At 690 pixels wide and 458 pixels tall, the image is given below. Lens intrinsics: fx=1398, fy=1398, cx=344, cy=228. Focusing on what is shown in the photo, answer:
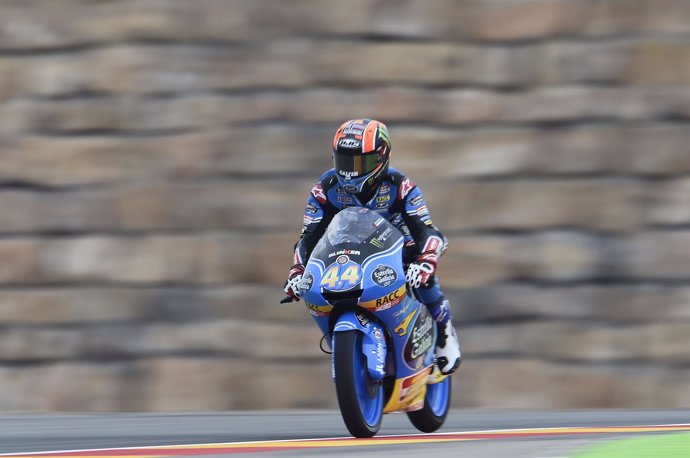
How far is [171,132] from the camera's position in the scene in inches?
484

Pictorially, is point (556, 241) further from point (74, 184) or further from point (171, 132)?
point (74, 184)

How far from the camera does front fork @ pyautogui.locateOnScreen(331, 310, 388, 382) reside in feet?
25.4

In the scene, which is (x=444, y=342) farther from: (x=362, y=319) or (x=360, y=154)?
(x=360, y=154)

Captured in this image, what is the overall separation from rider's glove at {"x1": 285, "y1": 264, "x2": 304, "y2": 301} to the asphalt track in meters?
0.85

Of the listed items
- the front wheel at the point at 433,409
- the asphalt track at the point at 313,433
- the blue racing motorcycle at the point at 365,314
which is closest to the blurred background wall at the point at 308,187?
the asphalt track at the point at 313,433

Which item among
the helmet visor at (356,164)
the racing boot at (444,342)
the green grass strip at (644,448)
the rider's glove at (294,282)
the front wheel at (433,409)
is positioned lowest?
the green grass strip at (644,448)

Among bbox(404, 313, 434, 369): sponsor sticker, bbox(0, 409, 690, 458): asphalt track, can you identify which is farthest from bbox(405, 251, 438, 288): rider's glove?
bbox(0, 409, 690, 458): asphalt track

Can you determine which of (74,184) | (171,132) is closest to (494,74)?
(171,132)

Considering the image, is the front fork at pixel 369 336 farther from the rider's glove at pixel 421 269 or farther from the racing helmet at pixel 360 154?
the racing helmet at pixel 360 154

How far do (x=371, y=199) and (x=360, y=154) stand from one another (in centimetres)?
45

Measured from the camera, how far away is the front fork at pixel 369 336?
7.75 meters

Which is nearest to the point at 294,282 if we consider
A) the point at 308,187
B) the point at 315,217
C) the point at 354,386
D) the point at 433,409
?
the point at 315,217

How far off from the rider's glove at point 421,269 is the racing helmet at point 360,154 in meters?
0.54

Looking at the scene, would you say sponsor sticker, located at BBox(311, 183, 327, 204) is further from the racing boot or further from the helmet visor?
the racing boot
